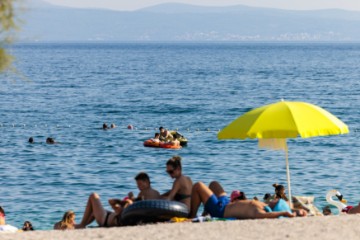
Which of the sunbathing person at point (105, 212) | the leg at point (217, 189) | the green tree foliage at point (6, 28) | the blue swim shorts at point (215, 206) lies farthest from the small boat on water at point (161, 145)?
the green tree foliage at point (6, 28)

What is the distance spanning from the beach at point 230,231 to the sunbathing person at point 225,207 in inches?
14.2

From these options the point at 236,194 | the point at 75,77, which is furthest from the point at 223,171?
the point at 75,77

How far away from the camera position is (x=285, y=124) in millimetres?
14109

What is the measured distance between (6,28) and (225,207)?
170 inches

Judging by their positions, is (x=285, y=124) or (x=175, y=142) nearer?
(x=285, y=124)

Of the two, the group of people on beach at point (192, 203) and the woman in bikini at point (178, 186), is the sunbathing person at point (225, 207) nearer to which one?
the group of people on beach at point (192, 203)

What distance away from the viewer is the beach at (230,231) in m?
11.9

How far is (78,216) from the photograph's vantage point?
2372cm

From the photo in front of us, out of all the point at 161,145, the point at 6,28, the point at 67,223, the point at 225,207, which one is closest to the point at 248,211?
the point at 225,207

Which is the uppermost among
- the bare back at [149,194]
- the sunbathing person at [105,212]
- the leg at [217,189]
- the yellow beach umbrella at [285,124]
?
the yellow beach umbrella at [285,124]

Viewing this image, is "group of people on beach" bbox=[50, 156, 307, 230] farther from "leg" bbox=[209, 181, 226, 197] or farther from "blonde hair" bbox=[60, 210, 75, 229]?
"blonde hair" bbox=[60, 210, 75, 229]

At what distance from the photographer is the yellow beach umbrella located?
14.0 m

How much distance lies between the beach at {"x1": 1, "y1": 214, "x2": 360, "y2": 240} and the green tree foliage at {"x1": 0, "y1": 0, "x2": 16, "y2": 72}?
250cm

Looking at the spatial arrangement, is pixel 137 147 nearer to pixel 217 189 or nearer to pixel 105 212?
pixel 217 189
